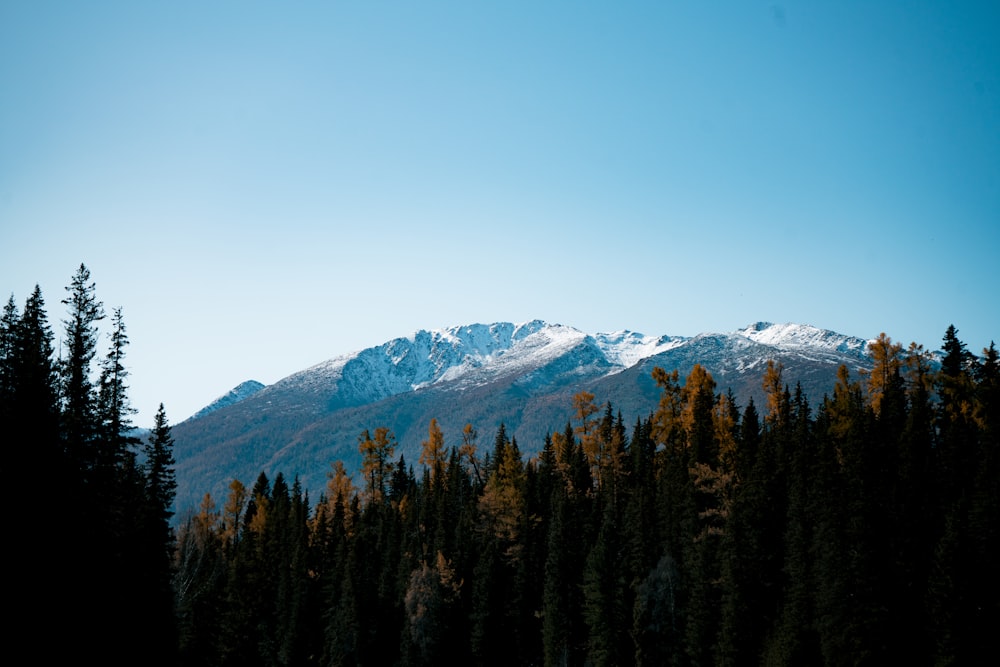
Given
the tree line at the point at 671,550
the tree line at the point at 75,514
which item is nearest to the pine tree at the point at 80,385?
→ the tree line at the point at 75,514

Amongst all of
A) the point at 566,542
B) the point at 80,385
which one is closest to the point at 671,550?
the point at 566,542

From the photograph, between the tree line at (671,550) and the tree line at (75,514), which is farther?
the tree line at (671,550)

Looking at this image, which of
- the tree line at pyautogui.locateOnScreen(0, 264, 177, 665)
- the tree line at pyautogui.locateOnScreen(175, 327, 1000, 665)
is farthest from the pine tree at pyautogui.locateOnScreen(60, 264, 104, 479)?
the tree line at pyautogui.locateOnScreen(175, 327, 1000, 665)

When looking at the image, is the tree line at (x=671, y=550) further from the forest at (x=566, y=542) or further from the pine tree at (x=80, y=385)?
the pine tree at (x=80, y=385)

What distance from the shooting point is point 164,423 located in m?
57.2

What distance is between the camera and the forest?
34.6 metres

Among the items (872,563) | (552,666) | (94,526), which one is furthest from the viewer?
(552,666)

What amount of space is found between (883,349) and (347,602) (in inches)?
2299

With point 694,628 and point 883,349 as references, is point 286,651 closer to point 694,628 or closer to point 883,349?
point 694,628

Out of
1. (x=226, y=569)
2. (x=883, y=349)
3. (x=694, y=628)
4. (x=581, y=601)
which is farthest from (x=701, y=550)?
(x=226, y=569)

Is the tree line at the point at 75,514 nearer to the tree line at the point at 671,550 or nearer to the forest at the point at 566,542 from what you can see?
the forest at the point at 566,542

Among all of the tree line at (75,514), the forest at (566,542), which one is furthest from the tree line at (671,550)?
the tree line at (75,514)

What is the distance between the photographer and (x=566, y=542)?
6850cm

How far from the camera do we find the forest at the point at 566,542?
3456 cm
